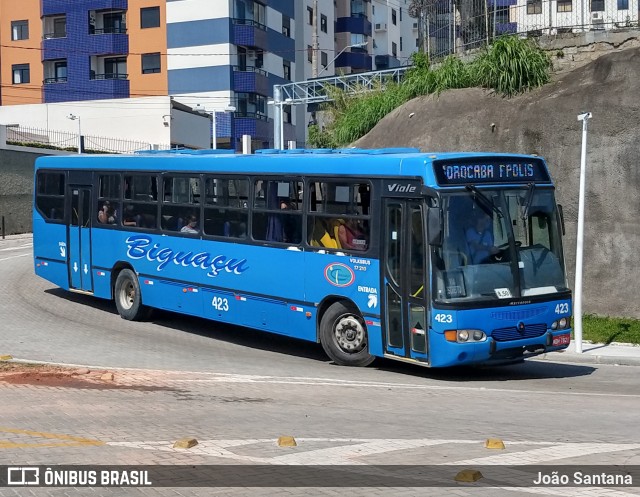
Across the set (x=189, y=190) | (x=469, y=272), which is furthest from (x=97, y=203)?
(x=469, y=272)

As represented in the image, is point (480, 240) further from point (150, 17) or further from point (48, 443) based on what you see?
point (150, 17)

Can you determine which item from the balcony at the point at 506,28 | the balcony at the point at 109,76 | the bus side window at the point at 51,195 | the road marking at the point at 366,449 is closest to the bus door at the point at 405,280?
the road marking at the point at 366,449

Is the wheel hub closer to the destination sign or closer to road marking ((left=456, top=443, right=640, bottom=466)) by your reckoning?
the destination sign

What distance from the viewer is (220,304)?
57.1ft

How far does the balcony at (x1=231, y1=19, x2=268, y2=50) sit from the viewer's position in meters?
64.3

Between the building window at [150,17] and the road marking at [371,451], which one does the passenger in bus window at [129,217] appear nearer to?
the road marking at [371,451]

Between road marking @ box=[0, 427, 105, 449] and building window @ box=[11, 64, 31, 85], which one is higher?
building window @ box=[11, 64, 31, 85]

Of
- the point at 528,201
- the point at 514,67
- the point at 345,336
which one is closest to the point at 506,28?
the point at 514,67

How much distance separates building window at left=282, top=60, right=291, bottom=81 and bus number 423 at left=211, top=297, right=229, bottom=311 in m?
55.8

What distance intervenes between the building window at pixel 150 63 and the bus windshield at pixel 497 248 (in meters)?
54.3

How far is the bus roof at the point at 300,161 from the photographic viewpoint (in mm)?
14094

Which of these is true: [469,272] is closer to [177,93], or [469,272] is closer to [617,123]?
[617,123]

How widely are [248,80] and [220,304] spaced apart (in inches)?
1952

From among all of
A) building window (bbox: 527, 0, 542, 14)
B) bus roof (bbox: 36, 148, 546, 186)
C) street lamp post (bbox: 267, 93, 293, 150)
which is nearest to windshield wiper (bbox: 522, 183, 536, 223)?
bus roof (bbox: 36, 148, 546, 186)
